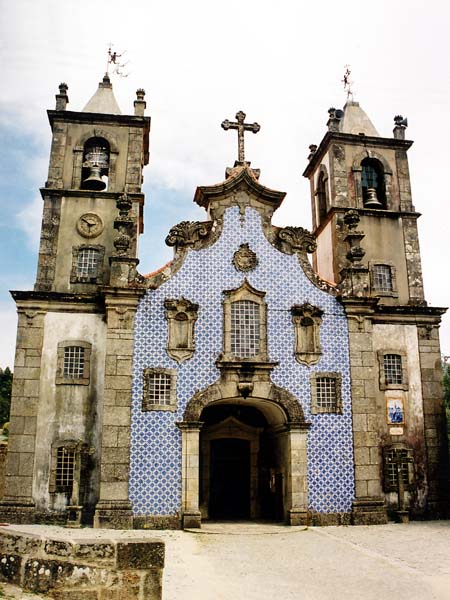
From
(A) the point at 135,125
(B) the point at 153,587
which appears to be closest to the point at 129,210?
(A) the point at 135,125

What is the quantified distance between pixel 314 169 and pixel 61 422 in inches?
501

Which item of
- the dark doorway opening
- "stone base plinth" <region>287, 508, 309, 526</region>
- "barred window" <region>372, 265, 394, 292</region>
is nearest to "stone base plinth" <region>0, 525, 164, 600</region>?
"stone base plinth" <region>287, 508, 309, 526</region>

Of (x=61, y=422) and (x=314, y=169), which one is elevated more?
(x=314, y=169)

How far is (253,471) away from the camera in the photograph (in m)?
18.2

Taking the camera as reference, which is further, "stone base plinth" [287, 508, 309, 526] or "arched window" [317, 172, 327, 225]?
"arched window" [317, 172, 327, 225]

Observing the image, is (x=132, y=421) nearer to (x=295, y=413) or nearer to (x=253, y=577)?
(x=295, y=413)

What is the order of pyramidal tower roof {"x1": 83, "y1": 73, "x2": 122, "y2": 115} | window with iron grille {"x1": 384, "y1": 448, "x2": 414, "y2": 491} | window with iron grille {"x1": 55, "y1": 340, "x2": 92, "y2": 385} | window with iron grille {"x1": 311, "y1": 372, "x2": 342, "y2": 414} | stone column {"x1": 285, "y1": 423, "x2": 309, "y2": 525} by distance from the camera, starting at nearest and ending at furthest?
stone column {"x1": 285, "y1": 423, "x2": 309, "y2": 525}, window with iron grille {"x1": 311, "y1": 372, "x2": 342, "y2": 414}, window with iron grille {"x1": 55, "y1": 340, "x2": 92, "y2": 385}, window with iron grille {"x1": 384, "y1": 448, "x2": 414, "y2": 491}, pyramidal tower roof {"x1": 83, "y1": 73, "x2": 122, "y2": 115}

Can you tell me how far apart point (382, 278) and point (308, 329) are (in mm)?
3778

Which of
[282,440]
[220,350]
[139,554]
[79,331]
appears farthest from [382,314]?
[139,554]

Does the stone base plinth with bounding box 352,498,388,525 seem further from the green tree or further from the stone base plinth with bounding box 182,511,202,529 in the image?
the green tree

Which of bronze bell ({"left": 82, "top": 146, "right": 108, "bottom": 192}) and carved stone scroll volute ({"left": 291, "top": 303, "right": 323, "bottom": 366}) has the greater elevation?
bronze bell ({"left": 82, "top": 146, "right": 108, "bottom": 192})

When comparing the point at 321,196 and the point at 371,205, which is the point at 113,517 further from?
the point at 321,196

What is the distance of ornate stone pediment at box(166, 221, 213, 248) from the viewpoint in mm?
Result: 17406

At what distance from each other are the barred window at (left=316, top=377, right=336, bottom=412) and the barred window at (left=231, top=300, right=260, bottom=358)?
1997 mm
